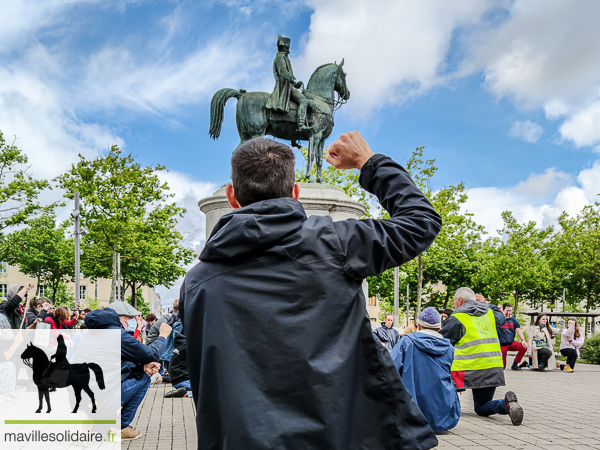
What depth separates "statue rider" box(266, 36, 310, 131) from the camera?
1026 cm

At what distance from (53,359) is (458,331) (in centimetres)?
497

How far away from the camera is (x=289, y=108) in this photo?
429 inches

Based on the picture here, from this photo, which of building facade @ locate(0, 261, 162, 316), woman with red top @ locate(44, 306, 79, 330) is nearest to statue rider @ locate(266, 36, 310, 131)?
woman with red top @ locate(44, 306, 79, 330)

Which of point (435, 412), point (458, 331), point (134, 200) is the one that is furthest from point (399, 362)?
point (134, 200)

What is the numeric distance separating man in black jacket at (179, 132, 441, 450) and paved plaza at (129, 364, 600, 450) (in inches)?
207

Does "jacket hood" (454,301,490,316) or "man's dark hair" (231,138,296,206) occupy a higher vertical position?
"man's dark hair" (231,138,296,206)

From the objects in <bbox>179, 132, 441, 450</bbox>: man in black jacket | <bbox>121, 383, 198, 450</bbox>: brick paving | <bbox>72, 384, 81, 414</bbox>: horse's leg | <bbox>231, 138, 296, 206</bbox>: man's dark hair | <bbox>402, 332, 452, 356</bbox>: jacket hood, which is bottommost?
<bbox>121, 383, 198, 450</bbox>: brick paving

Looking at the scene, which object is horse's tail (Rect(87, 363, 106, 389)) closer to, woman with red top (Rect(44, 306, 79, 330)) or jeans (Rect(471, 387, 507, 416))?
jeans (Rect(471, 387, 507, 416))

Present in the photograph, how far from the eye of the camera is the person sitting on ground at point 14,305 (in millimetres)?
10414

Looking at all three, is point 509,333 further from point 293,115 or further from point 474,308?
point 293,115

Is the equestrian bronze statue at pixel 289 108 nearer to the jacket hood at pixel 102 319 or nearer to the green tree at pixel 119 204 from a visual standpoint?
the jacket hood at pixel 102 319

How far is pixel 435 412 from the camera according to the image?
6266 millimetres

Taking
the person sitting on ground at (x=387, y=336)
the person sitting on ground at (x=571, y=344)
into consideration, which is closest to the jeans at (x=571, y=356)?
the person sitting on ground at (x=571, y=344)

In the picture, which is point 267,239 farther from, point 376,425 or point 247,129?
point 247,129
